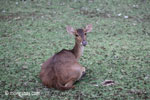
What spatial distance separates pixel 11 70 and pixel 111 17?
4.52m

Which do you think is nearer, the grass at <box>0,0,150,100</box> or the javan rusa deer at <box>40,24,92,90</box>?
the javan rusa deer at <box>40,24,92,90</box>

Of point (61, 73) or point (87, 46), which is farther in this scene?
point (87, 46)

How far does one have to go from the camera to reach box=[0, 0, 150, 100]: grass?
3884 mm

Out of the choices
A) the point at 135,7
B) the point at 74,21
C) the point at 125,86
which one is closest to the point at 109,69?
the point at 125,86

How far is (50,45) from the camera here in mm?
6195

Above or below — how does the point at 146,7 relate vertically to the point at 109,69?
above

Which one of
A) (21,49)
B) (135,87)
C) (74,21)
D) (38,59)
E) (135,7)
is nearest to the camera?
(135,87)

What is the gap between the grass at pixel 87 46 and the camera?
388cm

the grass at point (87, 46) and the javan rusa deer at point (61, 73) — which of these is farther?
the grass at point (87, 46)

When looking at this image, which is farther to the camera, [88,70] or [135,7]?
[135,7]

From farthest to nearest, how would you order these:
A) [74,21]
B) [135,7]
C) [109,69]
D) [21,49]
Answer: [135,7] → [74,21] → [21,49] → [109,69]

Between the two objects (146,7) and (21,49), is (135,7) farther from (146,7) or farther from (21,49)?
(21,49)

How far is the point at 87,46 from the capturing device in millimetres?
6141

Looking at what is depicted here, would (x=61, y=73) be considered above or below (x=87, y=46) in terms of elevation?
above
